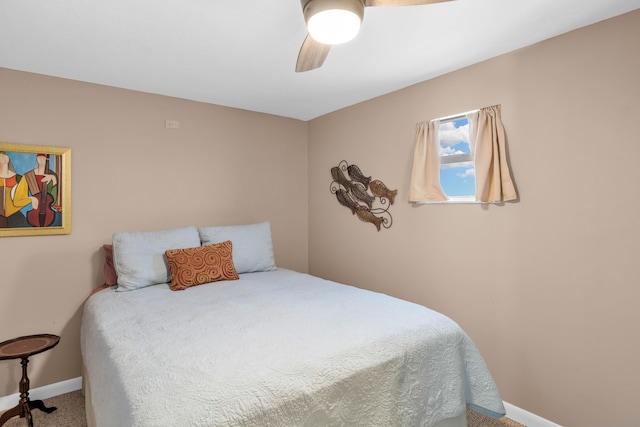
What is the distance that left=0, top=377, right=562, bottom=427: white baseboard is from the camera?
82.7 inches

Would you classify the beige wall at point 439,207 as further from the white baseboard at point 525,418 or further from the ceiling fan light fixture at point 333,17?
the ceiling fan light fixture at point 333,17

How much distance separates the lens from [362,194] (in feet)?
10.7

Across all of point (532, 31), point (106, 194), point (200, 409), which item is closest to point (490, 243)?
point (532, 31)

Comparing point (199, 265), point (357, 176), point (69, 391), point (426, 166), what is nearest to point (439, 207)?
point (426, 166)

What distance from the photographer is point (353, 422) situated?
4.43 feet

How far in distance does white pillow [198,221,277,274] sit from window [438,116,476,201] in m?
1.65

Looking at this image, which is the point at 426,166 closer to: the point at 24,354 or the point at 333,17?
the point at 333,17

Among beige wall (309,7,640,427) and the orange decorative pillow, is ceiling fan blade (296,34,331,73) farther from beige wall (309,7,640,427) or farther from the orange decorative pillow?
the orange decorative pillow

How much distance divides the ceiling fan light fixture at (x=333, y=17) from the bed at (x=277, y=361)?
1.32 m

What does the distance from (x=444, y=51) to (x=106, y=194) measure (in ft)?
9.12

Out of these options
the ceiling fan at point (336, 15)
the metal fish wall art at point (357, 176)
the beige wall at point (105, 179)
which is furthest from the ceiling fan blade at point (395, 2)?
the beige wall at point (105, 179)

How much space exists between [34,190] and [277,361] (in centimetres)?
238

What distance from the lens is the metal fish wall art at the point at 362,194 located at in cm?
305

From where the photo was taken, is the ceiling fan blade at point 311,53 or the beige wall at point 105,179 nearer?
the ceiling fan blade at point 311,53
